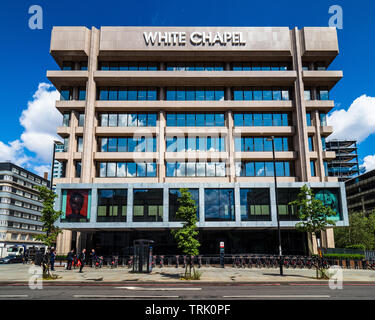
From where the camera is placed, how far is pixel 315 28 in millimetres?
42406

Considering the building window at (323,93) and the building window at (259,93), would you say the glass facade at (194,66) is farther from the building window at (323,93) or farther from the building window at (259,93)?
the building window at (323,93)

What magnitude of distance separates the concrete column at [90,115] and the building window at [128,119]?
2092mm

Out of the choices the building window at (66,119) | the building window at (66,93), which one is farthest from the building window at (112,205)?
the building window at (66,93)

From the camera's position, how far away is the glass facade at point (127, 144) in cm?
4084

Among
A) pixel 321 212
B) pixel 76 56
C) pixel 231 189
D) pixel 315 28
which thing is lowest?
pixel 321 212

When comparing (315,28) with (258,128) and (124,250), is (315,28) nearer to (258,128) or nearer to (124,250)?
(258,128)

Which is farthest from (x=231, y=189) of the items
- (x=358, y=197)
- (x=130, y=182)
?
(x=358, y=197)

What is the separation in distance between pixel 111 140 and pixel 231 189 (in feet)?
58.3

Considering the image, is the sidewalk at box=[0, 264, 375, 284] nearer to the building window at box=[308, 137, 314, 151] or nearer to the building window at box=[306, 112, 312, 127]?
the building window at box=[308, 137, 314, 151]

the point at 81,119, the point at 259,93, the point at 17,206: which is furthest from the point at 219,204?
the point at 17,206

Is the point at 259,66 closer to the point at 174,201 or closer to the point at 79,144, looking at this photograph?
the point at 174,201

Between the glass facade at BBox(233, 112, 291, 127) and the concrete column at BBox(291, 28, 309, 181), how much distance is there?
1.85 metres

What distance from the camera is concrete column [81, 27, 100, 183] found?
3944 centimetres

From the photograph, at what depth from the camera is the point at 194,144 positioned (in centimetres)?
4094
